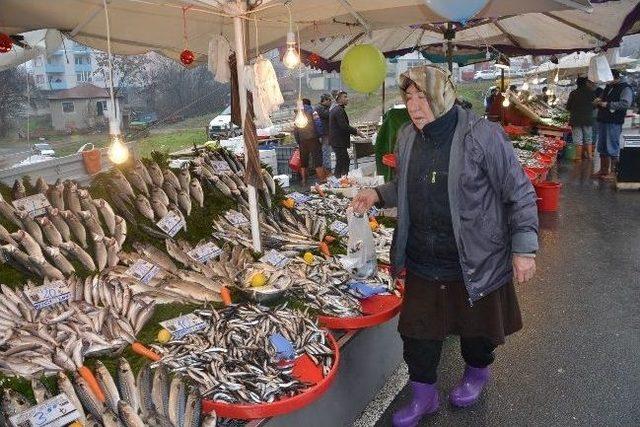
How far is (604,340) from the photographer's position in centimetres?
419

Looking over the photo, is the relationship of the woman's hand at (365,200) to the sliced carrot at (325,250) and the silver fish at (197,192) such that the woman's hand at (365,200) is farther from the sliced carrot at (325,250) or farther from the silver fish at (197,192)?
the silver fish at (197,192)

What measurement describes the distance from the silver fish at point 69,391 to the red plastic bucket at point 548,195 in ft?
24.2

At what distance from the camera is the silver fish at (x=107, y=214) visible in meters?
3.72

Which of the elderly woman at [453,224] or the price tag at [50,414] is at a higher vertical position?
the elderly woman at [453,224]

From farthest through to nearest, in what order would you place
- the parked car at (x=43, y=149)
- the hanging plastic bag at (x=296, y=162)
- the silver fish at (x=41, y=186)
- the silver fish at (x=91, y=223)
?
the hanging plastic bag at (x=296, y=162), the parked car at (x=43, y=149), the silver fish at (x=41, y=186), the silver fish at (x=91, y=223)

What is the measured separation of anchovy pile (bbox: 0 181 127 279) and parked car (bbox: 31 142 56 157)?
3.99 m

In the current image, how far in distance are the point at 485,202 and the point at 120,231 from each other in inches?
98.2

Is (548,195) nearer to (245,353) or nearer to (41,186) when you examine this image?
(245,353)

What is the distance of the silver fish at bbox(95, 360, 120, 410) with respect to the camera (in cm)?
227

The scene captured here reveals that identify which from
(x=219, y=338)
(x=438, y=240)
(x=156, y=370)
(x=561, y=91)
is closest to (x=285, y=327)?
(x=219, y=338)

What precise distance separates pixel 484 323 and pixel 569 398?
44.3 inches

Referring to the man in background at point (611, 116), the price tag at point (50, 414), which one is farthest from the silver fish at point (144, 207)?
the man in background at point (611, 116)

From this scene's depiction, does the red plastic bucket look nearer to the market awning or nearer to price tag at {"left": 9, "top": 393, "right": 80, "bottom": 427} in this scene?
the market awning

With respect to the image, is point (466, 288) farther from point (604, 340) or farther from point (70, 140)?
point (70, 140)
